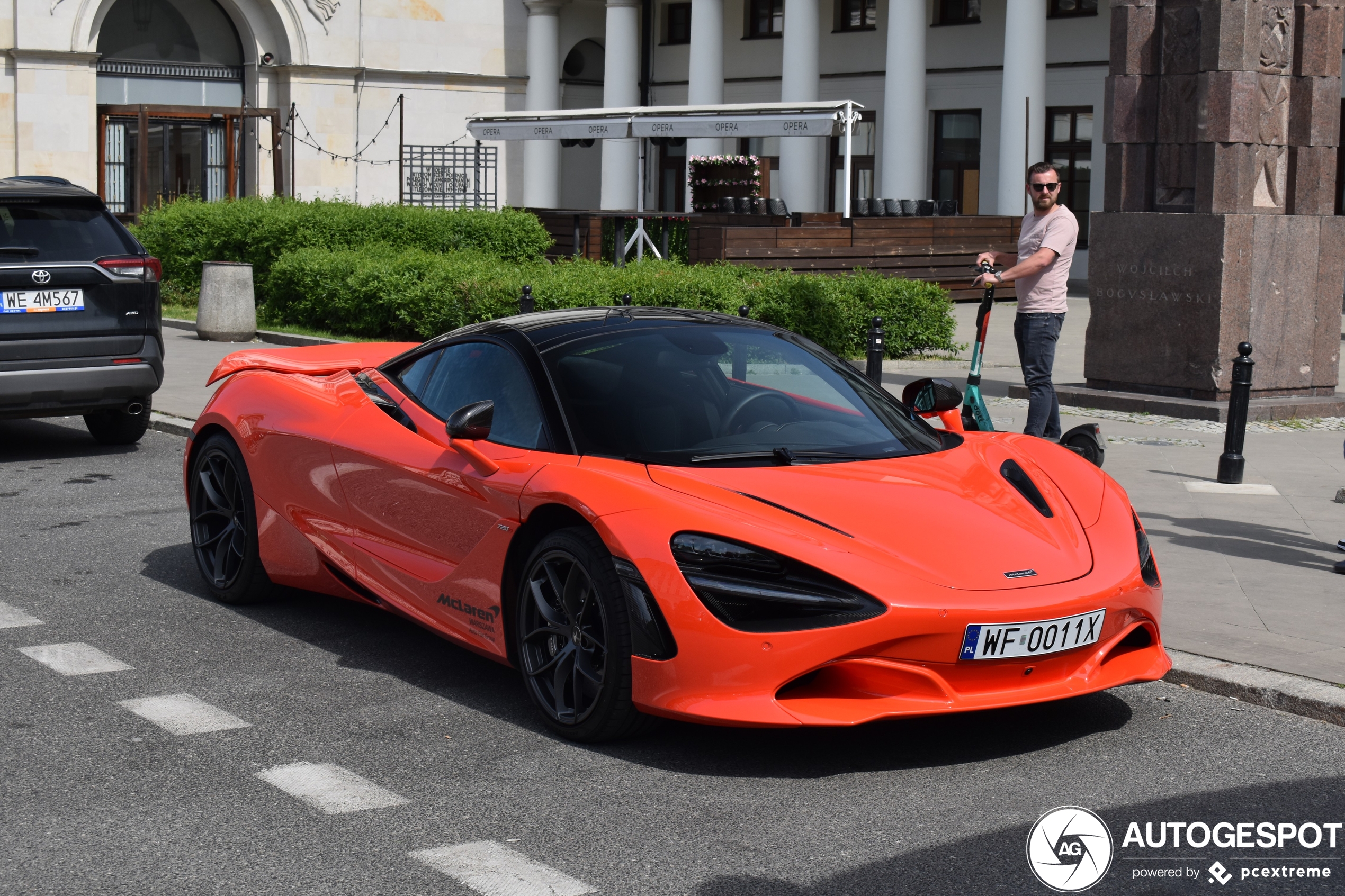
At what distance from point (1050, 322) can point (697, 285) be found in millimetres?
6725

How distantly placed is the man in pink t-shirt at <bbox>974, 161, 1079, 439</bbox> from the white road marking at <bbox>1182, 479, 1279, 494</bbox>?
0.98 m

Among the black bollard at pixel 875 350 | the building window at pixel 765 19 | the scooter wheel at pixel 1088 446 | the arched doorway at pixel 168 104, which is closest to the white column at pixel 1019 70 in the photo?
the building window at pixel 765 19

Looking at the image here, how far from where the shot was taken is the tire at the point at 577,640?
4.99 metres

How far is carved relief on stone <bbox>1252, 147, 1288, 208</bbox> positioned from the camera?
13797 millimetres

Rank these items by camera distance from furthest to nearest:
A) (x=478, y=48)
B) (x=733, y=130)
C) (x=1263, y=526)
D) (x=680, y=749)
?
(x=478, y=48) < (x=733, y=130) < (x=1263, y=526) < (x=680, y=749)

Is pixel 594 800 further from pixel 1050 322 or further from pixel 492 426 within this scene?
pixel 1050 322

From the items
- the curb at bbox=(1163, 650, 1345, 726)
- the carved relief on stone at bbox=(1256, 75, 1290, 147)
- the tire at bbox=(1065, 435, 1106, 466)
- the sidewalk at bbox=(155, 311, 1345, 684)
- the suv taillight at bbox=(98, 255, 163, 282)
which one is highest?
the carved relief on stone at bbox=(1256, 75, 1290, 147)

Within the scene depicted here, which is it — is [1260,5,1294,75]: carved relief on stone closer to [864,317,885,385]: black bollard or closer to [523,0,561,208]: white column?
[864,317,885,385]: black bollard

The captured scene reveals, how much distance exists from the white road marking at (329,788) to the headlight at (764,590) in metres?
1.05

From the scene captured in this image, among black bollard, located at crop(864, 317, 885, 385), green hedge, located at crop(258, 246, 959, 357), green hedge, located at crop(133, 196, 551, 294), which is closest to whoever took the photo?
black bollard, located at crop(864, 317, 885, 385)

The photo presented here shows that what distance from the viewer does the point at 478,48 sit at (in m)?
46.1

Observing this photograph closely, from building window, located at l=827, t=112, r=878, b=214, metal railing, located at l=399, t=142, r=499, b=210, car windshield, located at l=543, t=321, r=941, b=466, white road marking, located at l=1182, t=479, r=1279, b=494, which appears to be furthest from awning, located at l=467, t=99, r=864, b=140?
car windshield, located at l=543, t=321, r=941, b=466

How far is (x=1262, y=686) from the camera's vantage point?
5.82 m

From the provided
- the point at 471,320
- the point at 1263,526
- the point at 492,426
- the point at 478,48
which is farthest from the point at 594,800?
the point at 478,48
